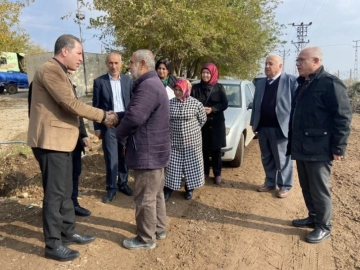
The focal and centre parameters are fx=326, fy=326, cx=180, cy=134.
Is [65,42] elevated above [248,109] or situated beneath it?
elevated above

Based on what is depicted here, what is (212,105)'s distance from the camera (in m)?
4.69

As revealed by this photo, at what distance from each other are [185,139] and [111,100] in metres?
1.09

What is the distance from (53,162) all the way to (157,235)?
51.8 inches

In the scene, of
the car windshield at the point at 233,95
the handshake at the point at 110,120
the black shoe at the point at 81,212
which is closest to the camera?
the handshake at the point at 110,120

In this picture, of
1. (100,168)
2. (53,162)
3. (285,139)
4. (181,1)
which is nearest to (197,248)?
(53,162)

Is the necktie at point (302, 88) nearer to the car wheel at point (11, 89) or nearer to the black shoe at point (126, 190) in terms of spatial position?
the black shoe at point (126, 190)

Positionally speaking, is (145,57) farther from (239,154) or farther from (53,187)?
(239,154)

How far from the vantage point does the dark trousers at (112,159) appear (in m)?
4.23

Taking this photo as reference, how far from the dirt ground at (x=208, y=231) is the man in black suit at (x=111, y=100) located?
15.8 inches

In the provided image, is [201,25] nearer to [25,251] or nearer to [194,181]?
[194,181]

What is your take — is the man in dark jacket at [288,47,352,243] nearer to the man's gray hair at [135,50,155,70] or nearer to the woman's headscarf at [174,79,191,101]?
the woman's headscarf at [174,79,191,101]

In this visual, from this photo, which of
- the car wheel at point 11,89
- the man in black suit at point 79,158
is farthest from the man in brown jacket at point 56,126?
the car wheel at point 11,89

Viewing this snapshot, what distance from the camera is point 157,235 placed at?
3449 mm

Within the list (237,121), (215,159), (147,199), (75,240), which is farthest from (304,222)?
(75,240)
